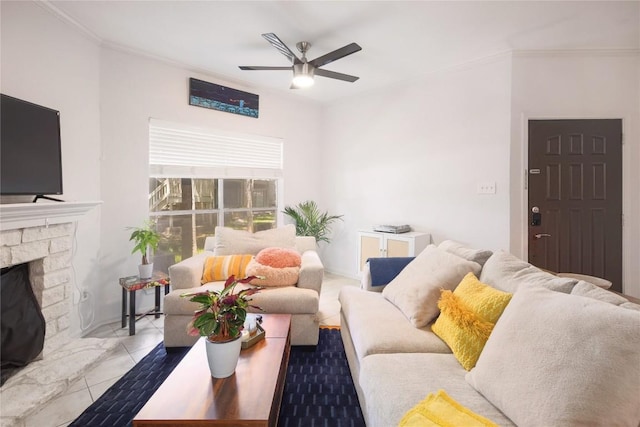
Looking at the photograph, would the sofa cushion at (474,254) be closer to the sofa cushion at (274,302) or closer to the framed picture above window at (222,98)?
the sofa cushion at (274,302)

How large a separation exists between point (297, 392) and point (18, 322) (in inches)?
74.2

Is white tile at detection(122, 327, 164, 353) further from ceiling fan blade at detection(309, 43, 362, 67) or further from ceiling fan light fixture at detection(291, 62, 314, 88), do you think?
ceiling fan blade at detection(309, 43, 362, 67)

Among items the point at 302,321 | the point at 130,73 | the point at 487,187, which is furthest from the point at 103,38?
the point at 487,187

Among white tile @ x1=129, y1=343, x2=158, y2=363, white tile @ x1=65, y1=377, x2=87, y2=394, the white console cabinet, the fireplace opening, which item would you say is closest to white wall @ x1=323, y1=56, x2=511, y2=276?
the white console cabinet

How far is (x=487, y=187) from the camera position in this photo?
315 centimetres

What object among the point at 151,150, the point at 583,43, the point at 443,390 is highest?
the point at 583,43

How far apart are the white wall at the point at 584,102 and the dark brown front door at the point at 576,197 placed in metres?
0.07

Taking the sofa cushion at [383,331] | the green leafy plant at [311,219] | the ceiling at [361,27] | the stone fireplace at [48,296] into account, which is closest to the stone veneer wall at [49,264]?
the stone fireplace at [48,296]

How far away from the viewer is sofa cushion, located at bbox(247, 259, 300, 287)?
244cm

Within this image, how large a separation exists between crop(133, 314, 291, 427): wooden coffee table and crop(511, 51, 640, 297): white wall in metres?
2.80

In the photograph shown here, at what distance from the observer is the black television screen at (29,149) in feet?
6.02

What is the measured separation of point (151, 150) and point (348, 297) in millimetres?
2608

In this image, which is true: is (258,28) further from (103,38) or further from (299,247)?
(299,247)

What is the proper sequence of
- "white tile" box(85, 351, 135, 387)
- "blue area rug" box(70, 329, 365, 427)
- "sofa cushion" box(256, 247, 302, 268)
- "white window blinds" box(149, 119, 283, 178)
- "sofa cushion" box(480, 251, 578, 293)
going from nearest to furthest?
"sofa cushion" box(480, 251, 578, 293) → "blue area rug" box(70, 329, 365, 427) → "white tile" box(85, 351, 135, 387) → "sofa cushion" box(256, 247, 302, 268) → "white window blinds" box(149, 119, 283, 178)
